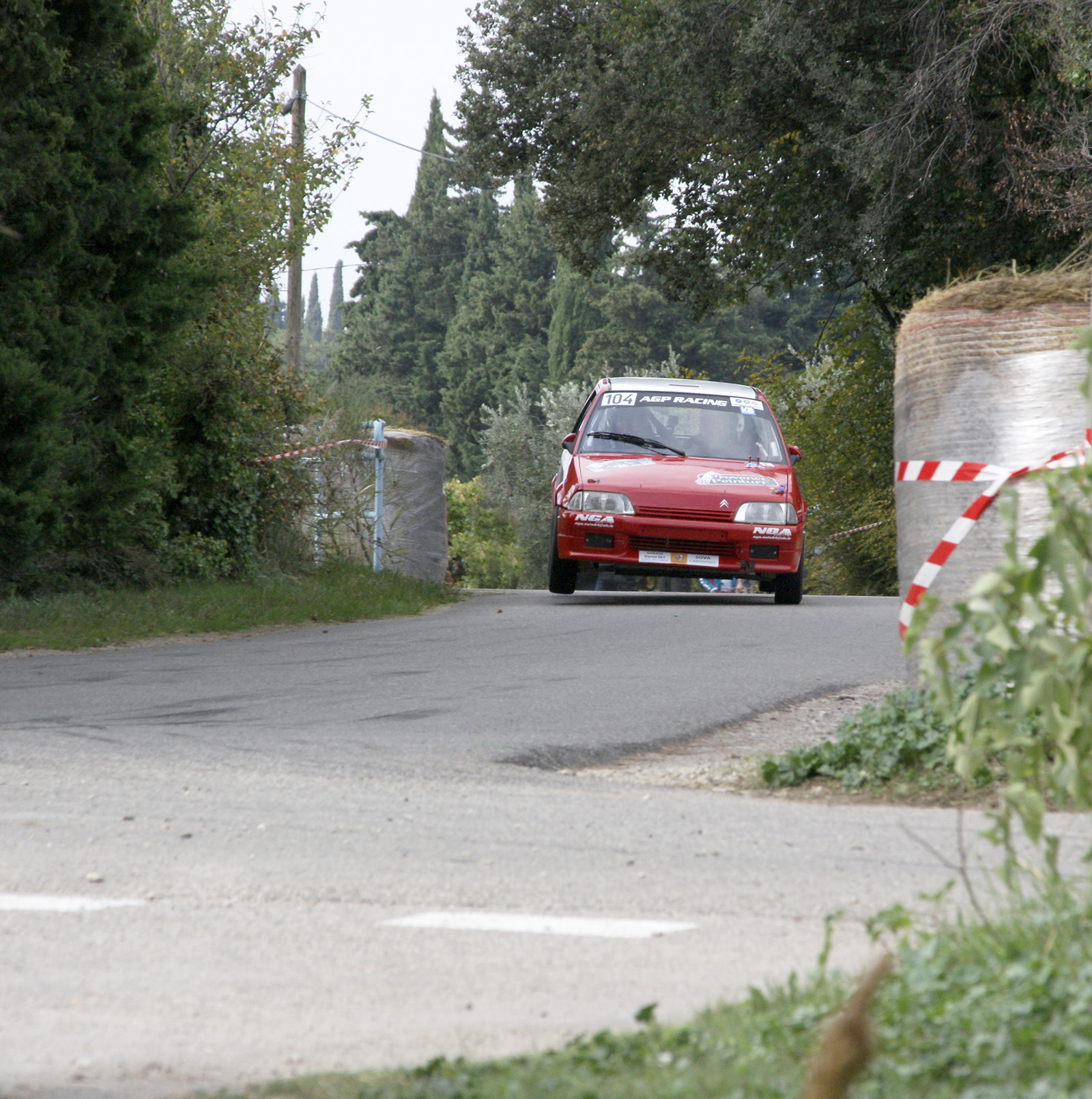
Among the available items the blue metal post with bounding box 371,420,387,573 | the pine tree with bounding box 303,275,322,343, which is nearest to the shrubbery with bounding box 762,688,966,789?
the blue metal post with bounding box 371,420,387,573

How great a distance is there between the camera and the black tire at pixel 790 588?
47.3 ft

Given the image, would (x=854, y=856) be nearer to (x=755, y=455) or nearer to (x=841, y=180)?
(x=755, y=455)

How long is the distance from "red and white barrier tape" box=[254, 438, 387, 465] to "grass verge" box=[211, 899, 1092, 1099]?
12.3 m

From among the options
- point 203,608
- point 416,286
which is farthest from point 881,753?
point 416,286

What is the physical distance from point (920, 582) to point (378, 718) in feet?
8.95

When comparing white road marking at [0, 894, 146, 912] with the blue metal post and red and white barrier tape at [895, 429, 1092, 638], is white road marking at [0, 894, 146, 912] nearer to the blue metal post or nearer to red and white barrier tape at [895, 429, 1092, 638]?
red and white barrier tape at [895, 429, 1092, 638]

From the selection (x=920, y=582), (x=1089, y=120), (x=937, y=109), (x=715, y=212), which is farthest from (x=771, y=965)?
(x=715, y=212)

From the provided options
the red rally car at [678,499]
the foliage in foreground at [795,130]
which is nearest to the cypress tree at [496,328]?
the foliage in foreground at [795,130]

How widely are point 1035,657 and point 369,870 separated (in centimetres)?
204

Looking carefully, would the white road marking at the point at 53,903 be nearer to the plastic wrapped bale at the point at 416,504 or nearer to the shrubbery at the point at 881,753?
the shrubbery at the point at 881,753

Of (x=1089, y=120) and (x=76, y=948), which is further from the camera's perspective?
(x=1089, y=120)

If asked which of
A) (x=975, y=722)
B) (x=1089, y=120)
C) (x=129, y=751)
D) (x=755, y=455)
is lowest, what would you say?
(x=129, y=751)

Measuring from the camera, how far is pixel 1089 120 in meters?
14.1

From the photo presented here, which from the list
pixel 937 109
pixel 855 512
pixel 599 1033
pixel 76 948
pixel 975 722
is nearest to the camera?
pixel 599 1033
